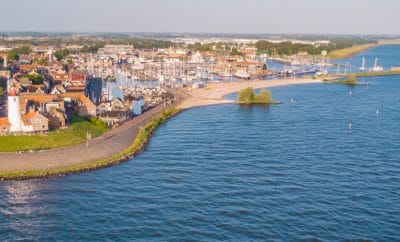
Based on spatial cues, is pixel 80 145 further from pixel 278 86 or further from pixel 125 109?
pixel 278 86

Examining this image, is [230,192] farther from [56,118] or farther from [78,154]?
[56,118]

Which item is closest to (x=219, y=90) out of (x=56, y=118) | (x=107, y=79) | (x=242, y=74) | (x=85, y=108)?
(x=107, y=79)

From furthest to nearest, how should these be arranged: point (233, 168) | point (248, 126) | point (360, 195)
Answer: point (248, 126)
point (233, 168)
point (360, 195)

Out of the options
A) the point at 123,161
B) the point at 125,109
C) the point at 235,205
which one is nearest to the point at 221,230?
the point at 235,205

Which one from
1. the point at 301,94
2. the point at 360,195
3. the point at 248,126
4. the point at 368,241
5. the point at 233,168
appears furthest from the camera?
the point at 301,94

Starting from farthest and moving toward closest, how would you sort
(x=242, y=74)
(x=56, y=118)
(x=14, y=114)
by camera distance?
(x=242, y=74)
(x=56, y=118)
(x=14, y=114)

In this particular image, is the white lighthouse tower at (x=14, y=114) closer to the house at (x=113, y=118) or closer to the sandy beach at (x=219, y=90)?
the house at (x=113, y=118)

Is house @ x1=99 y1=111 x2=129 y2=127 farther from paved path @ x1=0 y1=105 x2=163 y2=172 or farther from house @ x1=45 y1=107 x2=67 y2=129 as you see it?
house @ x1=45 y1=107 x2=67 y2=129
